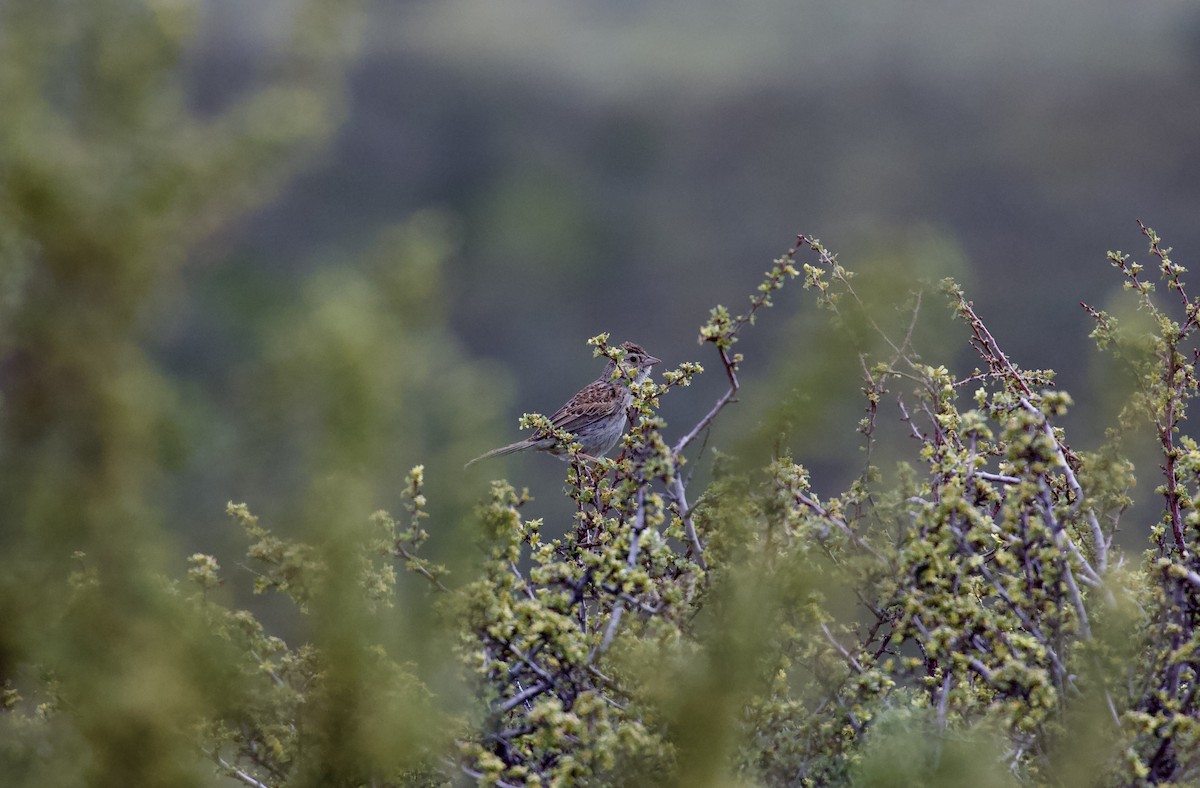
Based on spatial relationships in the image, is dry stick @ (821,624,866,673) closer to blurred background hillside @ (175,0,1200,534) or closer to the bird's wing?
the bird's wing

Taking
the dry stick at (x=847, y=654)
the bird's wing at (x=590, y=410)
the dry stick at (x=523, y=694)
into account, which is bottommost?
the dry stick at (x=523, y=694)

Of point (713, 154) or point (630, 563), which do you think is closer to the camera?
point (630, 563)

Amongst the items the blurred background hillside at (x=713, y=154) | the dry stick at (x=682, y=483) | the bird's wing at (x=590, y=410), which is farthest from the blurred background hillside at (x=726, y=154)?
the dry stick at (x=682, y=483)

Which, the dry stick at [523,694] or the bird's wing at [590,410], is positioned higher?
the bird's wing at [590,410]

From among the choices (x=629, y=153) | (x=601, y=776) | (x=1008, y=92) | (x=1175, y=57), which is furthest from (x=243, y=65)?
(x=601, y=776)

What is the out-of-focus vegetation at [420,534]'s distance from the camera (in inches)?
83.0

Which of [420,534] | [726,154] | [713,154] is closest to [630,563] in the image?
[420,534]

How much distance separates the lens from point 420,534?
3.25m

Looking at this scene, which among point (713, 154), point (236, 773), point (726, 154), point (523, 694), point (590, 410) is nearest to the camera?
point (523, 694)

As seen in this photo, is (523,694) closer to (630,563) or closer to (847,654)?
(630,563)

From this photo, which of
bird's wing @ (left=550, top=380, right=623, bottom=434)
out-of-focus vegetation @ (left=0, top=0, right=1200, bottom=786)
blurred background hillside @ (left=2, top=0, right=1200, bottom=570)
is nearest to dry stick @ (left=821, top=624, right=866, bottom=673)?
out-of-focus vegetation @ (left=0, top=0, right=1200, bottom=786)

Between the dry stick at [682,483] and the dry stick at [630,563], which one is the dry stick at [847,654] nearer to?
the dry stick at [682,483]

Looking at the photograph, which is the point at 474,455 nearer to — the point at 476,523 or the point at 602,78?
the point at 476,523

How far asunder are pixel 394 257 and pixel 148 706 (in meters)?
0.76
